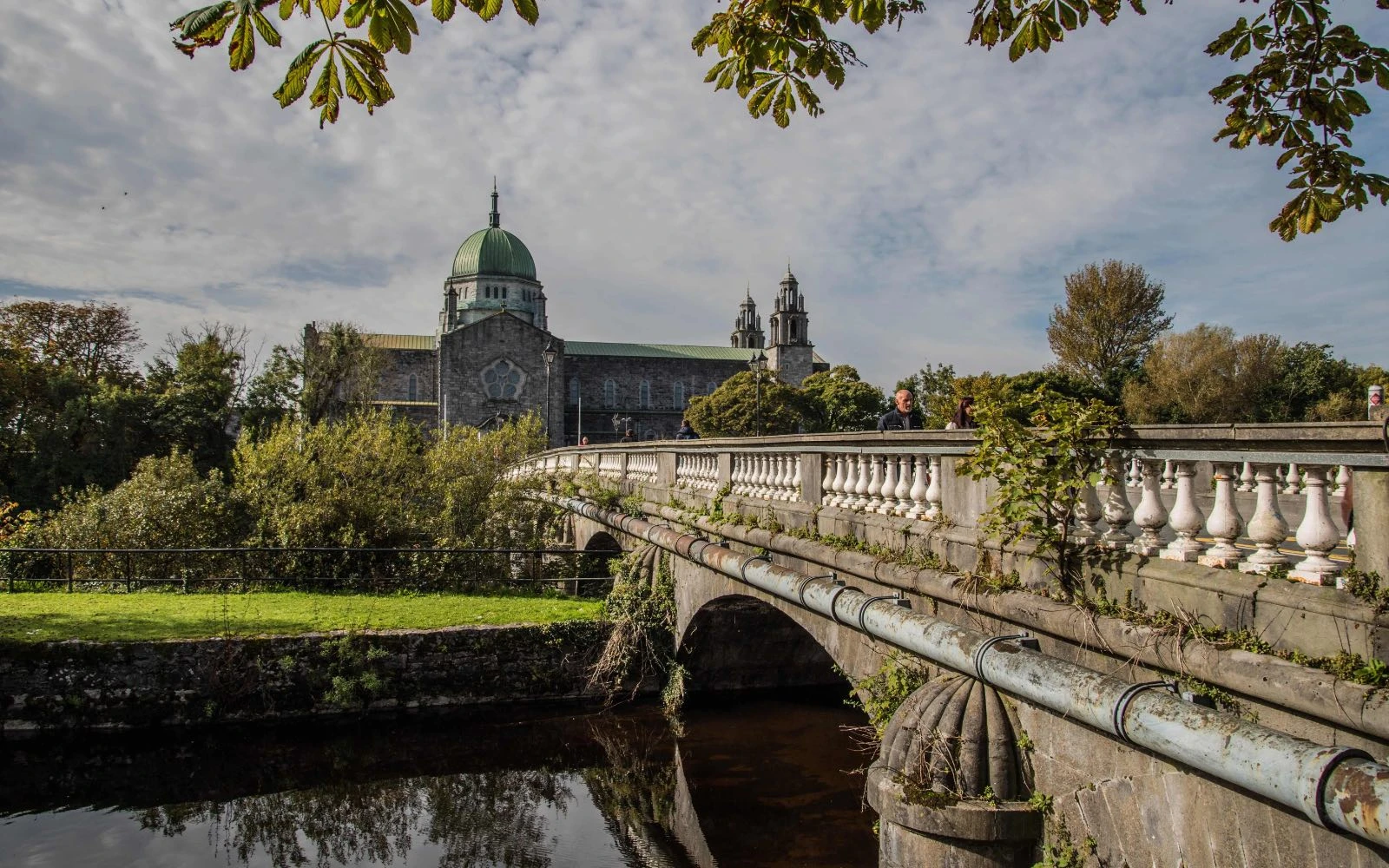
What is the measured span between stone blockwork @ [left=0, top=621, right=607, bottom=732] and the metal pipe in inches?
384

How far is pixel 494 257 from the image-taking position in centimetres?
7325

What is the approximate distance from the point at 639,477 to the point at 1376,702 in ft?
43.4

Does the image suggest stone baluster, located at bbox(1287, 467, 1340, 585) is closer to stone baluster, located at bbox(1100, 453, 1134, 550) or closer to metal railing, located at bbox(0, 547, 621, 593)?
stone baluster, located at bbox(1100, 453, 1134, 550)

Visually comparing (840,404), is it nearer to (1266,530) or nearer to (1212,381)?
(1212,381)

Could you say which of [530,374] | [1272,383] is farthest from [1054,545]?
[530,374]

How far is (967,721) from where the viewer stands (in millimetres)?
5121

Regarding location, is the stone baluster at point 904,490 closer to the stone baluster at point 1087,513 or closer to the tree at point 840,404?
the stone baluster at point 1087,513

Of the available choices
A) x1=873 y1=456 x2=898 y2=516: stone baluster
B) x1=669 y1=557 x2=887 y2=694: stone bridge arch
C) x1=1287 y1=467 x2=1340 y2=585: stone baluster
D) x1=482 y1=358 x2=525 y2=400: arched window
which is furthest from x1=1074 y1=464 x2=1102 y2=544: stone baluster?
x1=482 y1=358 x2=525 y2=400: arched window

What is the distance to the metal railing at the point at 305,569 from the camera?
18.8 m

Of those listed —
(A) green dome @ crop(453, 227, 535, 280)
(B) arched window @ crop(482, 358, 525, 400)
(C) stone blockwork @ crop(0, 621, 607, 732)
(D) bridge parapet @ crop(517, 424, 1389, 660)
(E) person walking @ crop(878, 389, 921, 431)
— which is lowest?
(C) stone blockwork @ crop(0, 621, 607, 732)

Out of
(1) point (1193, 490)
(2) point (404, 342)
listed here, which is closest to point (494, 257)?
(2) point (404, 342)

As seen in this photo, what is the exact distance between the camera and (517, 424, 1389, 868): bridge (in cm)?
328

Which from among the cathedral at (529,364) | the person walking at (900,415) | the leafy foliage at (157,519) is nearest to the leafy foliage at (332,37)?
the person walking at (900,415)

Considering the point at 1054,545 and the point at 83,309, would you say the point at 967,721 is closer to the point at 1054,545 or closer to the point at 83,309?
the point at 1054,545
